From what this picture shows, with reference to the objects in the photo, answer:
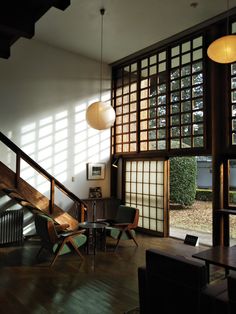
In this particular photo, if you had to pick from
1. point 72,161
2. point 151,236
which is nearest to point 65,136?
point 72,161

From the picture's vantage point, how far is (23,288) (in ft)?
11.2

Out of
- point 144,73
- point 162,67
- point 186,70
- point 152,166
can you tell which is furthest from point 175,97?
point 152,166

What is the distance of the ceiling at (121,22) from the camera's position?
183 inches

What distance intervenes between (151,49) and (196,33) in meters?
1.19

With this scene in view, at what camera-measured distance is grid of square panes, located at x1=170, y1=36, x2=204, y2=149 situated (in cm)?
543

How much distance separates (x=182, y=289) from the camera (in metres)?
2.15

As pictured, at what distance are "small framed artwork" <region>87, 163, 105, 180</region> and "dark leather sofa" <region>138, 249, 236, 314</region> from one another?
4555mm

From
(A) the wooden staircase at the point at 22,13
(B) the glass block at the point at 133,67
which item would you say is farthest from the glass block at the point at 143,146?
(A) the wooden staircase at the point at 22,13

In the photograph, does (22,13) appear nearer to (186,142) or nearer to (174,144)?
(186,142)

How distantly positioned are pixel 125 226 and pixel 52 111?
308 cm

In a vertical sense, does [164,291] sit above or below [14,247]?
above

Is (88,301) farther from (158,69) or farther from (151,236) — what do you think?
(158,69)

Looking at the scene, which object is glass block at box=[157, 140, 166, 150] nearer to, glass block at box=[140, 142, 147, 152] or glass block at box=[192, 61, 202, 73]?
glass block at box=[140, 142, 147, 152]

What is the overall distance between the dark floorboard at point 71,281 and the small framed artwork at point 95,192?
69.9 inches
